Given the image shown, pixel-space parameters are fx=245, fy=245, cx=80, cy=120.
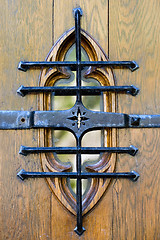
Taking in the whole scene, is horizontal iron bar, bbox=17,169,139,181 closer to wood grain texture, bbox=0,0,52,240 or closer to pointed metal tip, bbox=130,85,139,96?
wood grain texture, bbox=0,0,52,240

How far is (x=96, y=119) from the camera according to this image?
61 cm

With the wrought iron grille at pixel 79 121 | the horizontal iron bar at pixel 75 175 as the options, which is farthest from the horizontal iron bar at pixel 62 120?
the horizontal iron bar at pixel 75 175

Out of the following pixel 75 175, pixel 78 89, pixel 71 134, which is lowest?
pixel 75 175

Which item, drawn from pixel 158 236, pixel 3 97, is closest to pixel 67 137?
pixel 3 97

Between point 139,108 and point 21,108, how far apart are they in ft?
0.99

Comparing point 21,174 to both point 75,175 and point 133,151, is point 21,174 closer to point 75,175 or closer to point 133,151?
point 75,175

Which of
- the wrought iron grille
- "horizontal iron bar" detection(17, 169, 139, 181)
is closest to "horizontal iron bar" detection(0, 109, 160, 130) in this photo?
the wrought iron grille

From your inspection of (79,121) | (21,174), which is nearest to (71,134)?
(79,121)

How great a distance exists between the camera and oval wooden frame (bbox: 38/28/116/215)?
1.98 ft

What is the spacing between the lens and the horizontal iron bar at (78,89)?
0.61m

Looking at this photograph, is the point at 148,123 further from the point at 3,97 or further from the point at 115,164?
the point at 3,97

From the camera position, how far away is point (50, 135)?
0.62 metres

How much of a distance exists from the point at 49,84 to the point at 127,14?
0.28 metres

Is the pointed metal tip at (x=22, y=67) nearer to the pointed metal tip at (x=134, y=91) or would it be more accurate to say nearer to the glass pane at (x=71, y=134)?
the glass pane at (x=71, y=134)
